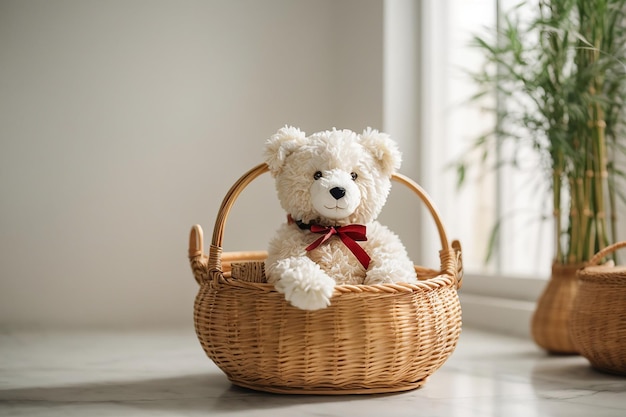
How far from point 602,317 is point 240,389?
0.70 metres

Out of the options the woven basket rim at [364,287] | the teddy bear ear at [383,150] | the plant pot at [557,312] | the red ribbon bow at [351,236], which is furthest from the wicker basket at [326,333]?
the plant pot at [557,312]

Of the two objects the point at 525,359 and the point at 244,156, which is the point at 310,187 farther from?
the point at 244,156

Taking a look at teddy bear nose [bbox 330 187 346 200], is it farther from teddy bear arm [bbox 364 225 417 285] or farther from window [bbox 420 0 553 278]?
window [bbox 420 0 553 278]

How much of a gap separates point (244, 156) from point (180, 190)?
24cm

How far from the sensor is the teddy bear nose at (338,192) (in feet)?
4.11

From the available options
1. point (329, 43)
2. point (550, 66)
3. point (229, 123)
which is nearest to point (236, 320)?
point (550, 66)

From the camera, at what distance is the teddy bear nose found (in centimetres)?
125

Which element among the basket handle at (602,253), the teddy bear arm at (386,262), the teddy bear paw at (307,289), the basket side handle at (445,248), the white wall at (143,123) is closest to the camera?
the teddy bear paw at (307,289)

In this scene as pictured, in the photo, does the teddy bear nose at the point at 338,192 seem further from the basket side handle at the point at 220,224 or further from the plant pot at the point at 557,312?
the plant pot at the point at 557,312

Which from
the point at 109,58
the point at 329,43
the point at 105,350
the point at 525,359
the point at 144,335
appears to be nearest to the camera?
the point at 525,359

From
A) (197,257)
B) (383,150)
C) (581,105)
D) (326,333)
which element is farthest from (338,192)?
(581,105)

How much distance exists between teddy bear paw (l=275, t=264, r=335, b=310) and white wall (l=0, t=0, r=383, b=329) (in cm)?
129

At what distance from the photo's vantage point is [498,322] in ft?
7.04

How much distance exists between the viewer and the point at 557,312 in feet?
5.65
